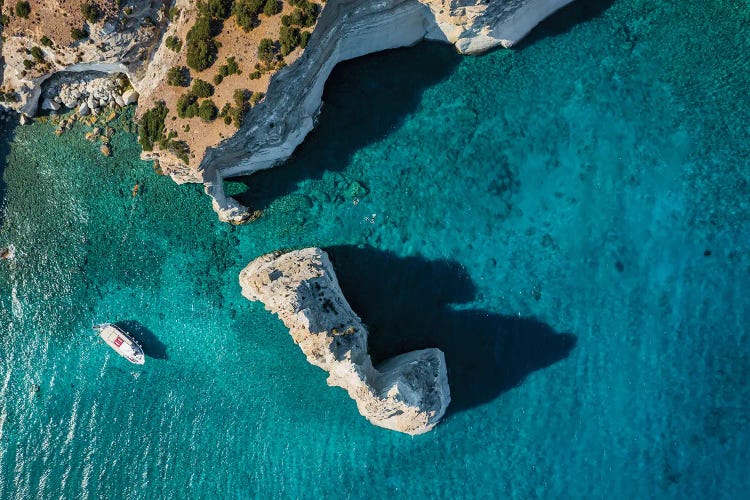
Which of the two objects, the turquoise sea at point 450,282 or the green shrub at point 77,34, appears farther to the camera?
the turquoise sea at point 450,282

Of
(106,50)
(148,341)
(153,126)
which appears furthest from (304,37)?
(148,341)

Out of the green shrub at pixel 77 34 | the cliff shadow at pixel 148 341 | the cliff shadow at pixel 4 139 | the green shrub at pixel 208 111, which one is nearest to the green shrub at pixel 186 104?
the green shrub at pixel 208 111

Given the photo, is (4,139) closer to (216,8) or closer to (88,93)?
(88,93)

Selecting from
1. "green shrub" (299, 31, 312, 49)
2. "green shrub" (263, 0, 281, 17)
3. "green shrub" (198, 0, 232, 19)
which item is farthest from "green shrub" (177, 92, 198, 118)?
"green shrub" (299, 31, 312, 49)

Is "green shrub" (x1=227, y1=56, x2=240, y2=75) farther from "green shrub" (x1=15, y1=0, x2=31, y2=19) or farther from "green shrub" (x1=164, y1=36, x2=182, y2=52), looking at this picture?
"green shrub" (x1=15, y1=0, x2=31, y2=19)

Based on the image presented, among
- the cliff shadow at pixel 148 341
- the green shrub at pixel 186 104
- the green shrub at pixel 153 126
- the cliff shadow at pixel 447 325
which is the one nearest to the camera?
the green shrub at pixel 186 104

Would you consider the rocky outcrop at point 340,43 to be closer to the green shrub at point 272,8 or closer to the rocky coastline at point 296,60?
the rocky coastline at point 296,60

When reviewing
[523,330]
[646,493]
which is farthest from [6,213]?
[646,493]
